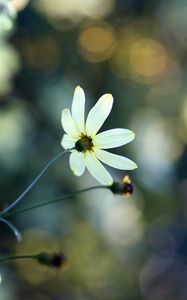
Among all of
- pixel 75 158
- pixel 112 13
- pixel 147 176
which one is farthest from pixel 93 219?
pixel 75 158

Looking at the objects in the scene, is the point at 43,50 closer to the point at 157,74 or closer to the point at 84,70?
the point at 84,70

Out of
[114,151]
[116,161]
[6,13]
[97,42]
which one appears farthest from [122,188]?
[97,42]

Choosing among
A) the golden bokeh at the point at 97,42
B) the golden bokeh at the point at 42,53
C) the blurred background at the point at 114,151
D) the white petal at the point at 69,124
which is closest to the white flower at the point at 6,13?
the white petal at the point at 69,124

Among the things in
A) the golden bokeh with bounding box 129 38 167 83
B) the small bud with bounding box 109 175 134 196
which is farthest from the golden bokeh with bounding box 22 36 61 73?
the small bud with bounding box 109 175 134 196

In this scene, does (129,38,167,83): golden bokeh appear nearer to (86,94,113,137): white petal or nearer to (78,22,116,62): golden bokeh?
(78,22,116,62): golden bokeh

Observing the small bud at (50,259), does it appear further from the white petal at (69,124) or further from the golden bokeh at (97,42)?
the golden bokeh at (97,42)

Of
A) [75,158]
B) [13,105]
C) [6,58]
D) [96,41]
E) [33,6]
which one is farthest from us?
[96,41]

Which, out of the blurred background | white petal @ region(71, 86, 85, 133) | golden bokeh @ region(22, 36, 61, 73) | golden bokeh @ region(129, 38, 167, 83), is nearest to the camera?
white petal @ region(71, 86, 85, 133)
